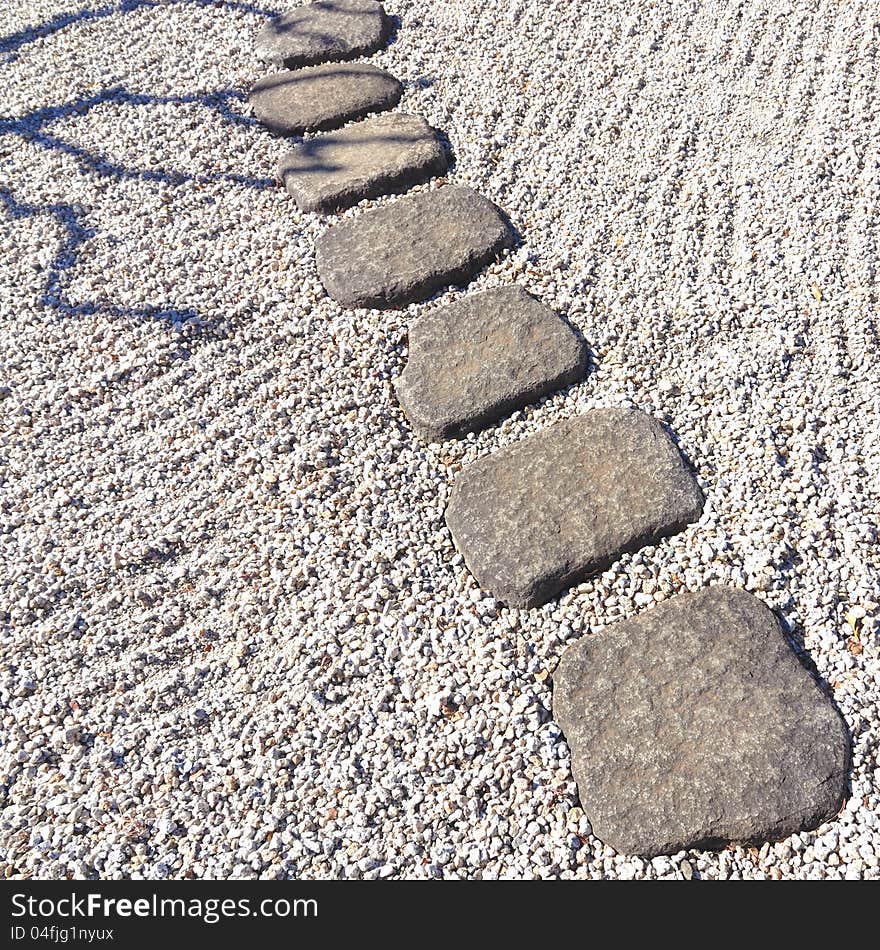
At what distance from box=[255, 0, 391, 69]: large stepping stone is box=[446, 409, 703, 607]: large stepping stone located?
2368mm

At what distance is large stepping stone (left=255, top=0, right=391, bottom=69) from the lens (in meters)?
3.95

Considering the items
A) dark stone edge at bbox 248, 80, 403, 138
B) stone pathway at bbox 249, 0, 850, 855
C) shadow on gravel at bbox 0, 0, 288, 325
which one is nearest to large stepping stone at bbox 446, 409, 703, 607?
stone pathway at bbox 249, 0, 850, 855

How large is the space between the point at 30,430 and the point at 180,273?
2.53 feet

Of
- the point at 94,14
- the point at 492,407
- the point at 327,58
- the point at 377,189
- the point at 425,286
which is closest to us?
the point at 492,407

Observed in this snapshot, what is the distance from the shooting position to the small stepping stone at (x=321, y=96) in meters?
3.62

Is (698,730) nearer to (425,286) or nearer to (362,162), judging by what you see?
(425,286)

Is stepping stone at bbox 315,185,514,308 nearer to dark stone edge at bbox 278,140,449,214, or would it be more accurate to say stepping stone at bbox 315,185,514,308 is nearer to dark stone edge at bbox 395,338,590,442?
dark stone edge at bbox 278,140,449,214

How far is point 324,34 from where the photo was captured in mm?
4016

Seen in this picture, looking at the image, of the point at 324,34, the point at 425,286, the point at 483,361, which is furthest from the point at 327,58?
the point at 483,361

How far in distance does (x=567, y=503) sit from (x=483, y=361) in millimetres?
578

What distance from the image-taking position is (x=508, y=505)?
2.34 meters

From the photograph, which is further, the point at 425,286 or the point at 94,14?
the point at 94,14
